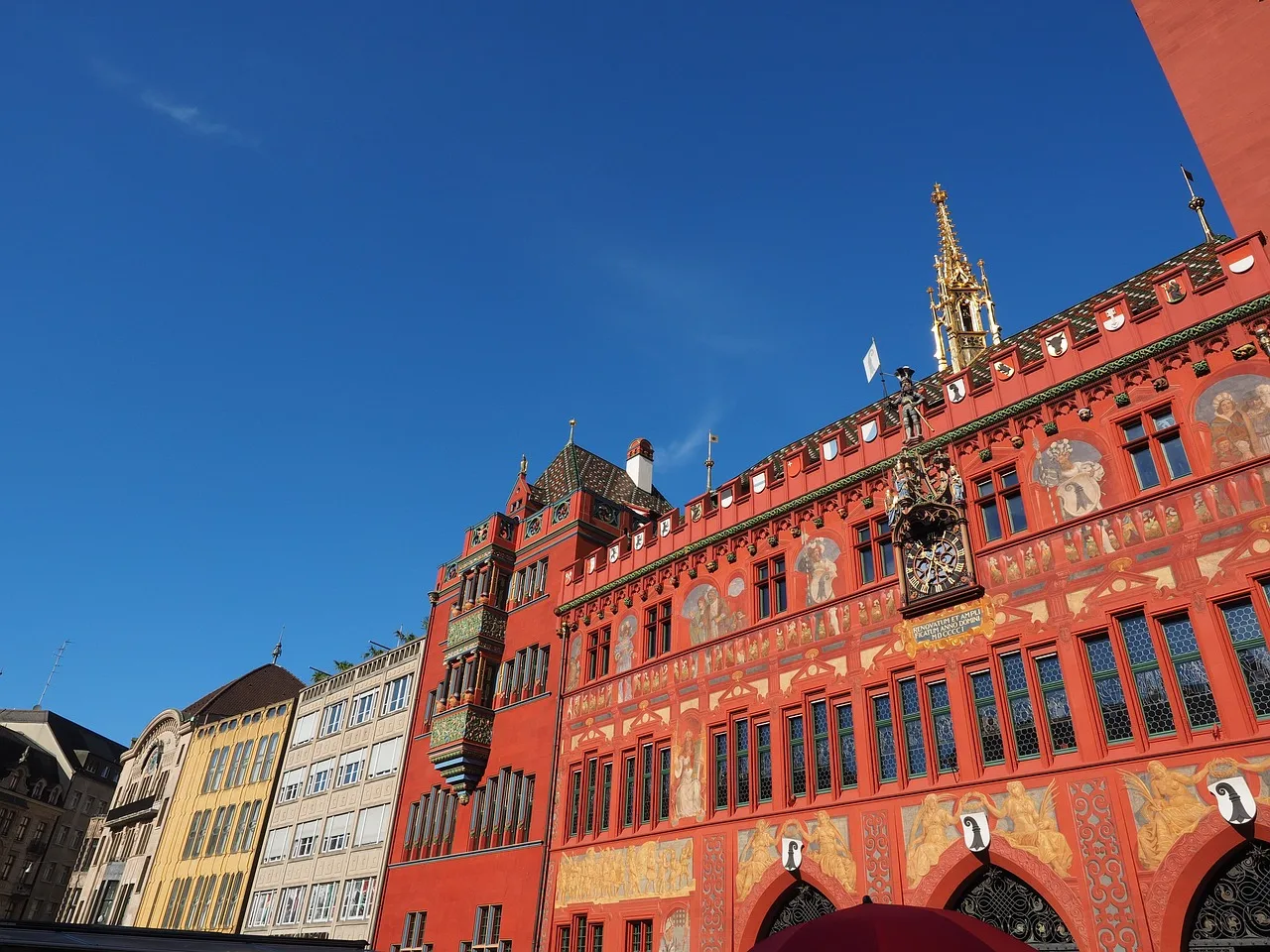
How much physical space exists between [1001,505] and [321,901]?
31800mm

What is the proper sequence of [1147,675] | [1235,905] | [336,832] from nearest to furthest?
[1235,905] < [1147,675] < [336,832]

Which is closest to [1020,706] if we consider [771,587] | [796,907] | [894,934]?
[796,907]

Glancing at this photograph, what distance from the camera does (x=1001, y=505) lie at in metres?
18.9

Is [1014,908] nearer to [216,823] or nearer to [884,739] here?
[884,739]

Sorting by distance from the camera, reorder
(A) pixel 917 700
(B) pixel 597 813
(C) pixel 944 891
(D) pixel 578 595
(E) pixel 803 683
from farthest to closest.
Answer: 1. (D) pixel 578 595
2. (B) pixel 597 813
3. (E) pixel 803 683
4. (A) pixel 917 700
5. (C) pixel 944 891

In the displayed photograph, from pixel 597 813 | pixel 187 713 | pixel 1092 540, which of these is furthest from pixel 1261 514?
pixel 187 713

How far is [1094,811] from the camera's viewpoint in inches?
598

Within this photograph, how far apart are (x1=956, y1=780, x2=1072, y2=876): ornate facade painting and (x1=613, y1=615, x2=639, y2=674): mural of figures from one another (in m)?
11.6

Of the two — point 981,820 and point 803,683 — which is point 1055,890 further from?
point 803,683

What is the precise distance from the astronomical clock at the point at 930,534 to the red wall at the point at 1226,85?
793cm

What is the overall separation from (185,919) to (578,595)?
32111 millimetres

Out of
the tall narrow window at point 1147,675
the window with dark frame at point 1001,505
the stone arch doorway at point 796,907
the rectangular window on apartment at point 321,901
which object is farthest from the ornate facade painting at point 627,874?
the rectangular window on apartment at point 321,901

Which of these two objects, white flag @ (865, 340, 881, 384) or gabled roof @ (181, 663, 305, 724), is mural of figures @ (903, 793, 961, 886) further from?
gabled roof @ (181, 663, 305, 724)

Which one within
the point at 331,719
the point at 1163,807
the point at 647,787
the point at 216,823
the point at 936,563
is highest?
the point at 331,719
